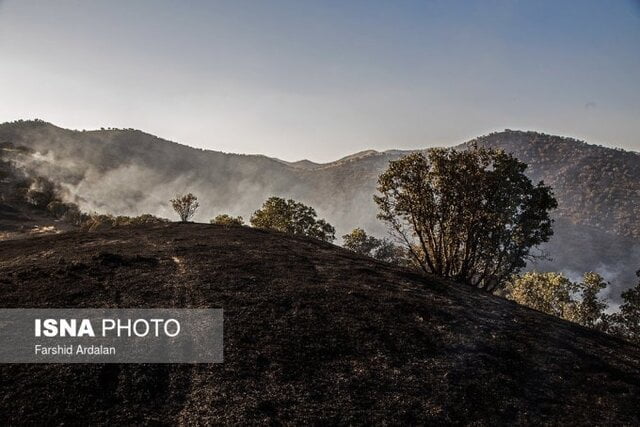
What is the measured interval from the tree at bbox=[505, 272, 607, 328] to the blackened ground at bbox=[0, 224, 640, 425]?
2248cm

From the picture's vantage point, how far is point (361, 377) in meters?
14.0

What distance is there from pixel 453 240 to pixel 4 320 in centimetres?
2832

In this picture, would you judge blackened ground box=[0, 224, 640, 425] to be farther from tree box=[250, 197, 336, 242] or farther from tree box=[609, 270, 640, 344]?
tree box=[250, 197, 336, 242]

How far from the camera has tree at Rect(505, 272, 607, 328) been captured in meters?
41.7

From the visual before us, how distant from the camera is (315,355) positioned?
50.4 feet

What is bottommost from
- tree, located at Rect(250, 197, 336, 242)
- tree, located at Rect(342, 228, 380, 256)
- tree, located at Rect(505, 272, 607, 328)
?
tree, located at Rect(505, 272, 607, 328)

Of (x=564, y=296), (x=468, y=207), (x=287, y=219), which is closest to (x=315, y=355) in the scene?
(x=468, y=207)

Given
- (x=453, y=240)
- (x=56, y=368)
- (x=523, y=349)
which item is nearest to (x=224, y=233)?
(x=453, y=240)

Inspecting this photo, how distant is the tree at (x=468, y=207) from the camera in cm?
3219

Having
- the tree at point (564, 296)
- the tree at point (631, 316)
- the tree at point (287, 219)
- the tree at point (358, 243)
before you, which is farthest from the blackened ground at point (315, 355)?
the tree at point (358, 243)

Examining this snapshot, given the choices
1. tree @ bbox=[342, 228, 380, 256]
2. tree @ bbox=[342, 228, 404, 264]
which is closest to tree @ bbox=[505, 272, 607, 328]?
tree @ bbox=[342, 228, 404, 264]
